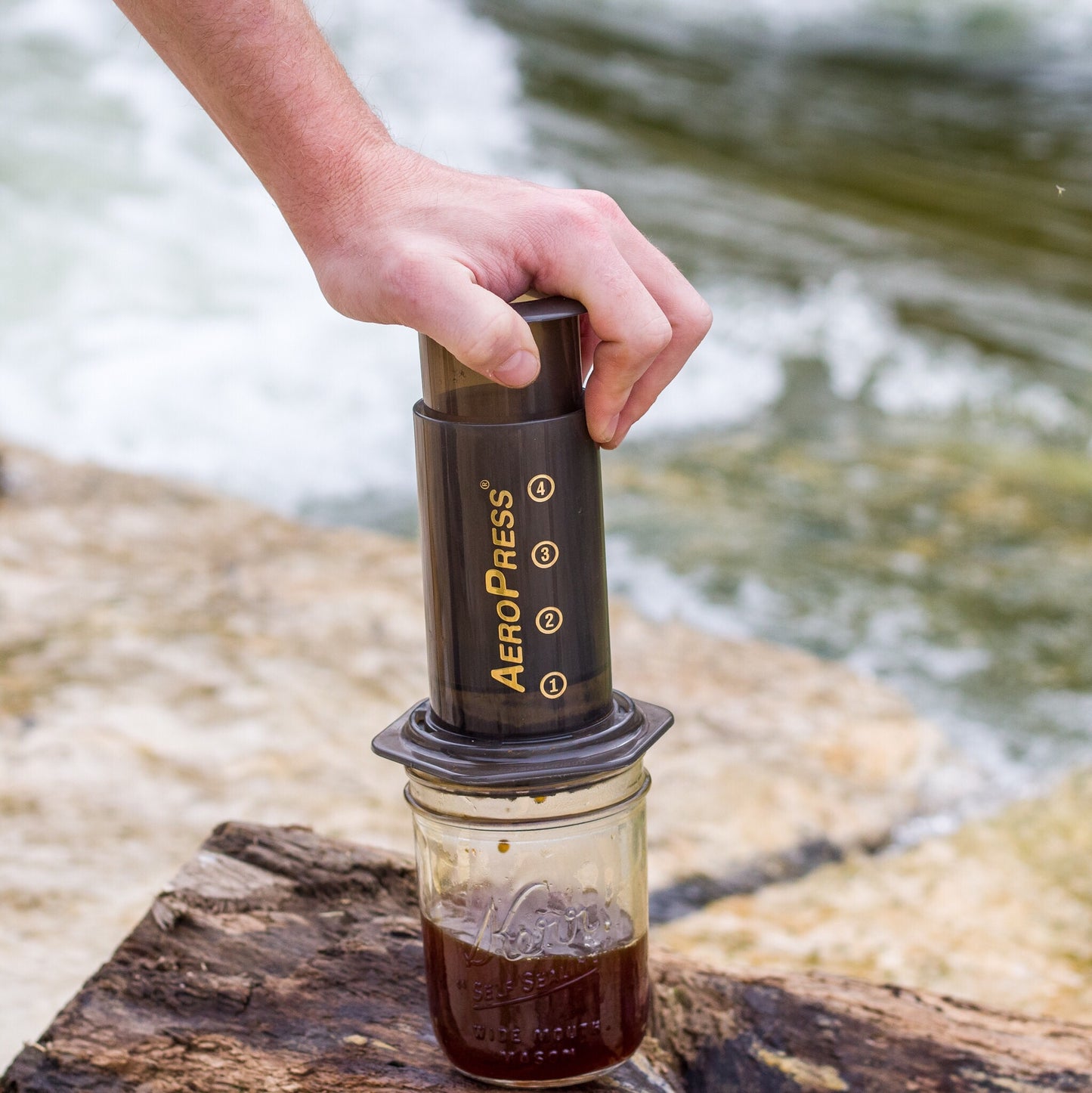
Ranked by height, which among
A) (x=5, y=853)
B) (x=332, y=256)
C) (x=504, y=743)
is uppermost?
(x=332, y=256)

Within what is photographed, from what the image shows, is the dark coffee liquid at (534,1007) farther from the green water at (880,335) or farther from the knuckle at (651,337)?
the green water at (880,335)

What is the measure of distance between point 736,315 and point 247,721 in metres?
4.02

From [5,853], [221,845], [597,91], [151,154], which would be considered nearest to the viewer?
[221,845]

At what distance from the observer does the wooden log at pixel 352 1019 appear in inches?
→ 52.3

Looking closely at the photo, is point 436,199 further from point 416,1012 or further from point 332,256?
point 416,1012

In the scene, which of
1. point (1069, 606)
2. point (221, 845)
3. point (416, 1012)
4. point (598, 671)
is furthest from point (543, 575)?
point (1069, 606)

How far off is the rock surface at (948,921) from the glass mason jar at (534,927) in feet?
2.55

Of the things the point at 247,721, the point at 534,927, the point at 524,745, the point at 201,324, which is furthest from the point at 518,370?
the point at 201,324

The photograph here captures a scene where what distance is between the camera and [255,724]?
8.47 ft

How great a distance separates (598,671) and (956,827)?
166 cm

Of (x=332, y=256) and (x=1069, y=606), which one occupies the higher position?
(x=332, y=256)

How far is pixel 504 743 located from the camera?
1164mm

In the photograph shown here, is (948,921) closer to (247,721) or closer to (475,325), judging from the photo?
(247,721)

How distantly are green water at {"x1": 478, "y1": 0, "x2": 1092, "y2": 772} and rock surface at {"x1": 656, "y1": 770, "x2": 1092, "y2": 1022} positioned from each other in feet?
1.58
